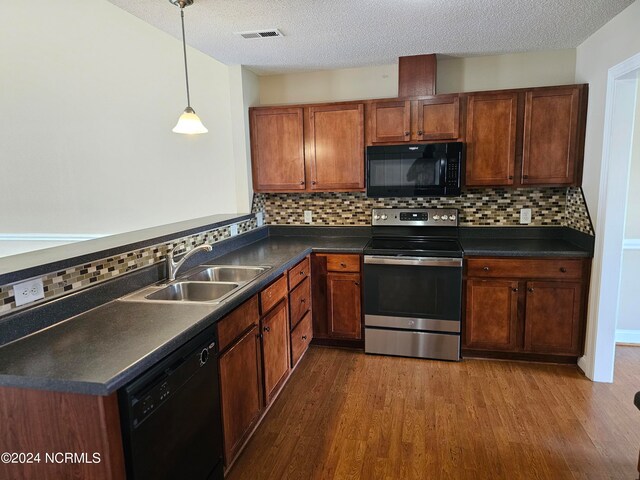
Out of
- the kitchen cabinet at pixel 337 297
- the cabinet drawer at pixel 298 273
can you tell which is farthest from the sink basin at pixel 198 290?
the kitchen cabinet at pixel 337 297

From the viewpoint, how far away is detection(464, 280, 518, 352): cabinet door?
116 inches

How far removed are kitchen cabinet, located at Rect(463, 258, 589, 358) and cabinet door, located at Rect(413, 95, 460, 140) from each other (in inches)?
40.7

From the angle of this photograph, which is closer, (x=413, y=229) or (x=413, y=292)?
(x=413, y=292)

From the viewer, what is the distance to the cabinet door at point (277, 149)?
3434mm

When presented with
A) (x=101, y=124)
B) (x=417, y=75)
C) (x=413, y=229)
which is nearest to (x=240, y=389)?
(x=413, y=229)

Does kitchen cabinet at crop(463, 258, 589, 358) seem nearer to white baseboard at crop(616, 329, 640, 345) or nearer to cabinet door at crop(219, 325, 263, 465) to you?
white baseboard at crop(616, 329, 640, 345)

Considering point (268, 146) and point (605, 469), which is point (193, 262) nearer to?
point (268, 146)

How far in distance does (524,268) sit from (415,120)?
56.1 inches

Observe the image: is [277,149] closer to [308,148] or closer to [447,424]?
[308,148]

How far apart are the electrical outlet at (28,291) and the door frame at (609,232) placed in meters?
3.19

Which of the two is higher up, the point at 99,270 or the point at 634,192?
the point at 634,192

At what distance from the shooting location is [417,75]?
3.19 meters

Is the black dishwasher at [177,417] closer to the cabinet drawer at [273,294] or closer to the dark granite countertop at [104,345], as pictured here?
the dark granite countertop at [104,345]

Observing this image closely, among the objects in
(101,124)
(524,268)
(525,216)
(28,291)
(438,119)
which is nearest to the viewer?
(28,291)
